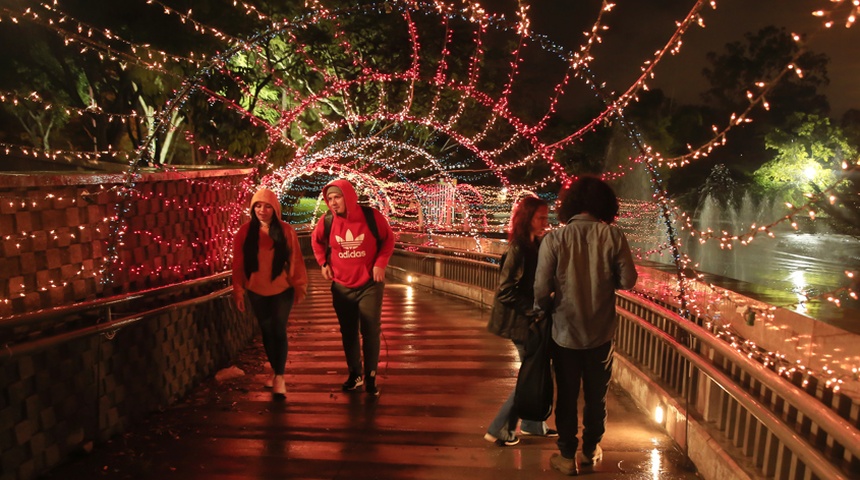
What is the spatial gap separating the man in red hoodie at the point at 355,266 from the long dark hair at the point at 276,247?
0.36 m

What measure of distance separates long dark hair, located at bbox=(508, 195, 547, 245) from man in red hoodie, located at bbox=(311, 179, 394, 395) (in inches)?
57.9

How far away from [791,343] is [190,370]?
4665 millimetres

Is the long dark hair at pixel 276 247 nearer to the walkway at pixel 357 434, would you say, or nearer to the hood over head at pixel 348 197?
the hood over head at pixel 348 197

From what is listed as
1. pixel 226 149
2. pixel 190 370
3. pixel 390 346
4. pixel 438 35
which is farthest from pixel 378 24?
pixel 190 370

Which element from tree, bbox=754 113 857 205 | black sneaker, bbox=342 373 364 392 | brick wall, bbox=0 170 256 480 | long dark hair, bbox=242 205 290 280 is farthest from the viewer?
tree, bbox=754 113 857 205

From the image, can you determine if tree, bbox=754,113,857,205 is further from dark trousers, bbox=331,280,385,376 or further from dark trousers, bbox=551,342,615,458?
dark trousers, bbox=551,342,615,458

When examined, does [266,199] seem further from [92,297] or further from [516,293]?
[516,293]

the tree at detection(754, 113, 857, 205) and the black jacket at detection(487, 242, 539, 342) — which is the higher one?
the tree at detection(754, 113, 857, 205)

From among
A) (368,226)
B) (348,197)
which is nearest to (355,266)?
(368,226)

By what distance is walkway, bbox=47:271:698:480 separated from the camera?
13.2 feet

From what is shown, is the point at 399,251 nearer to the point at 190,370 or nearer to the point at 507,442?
the point at 190,370

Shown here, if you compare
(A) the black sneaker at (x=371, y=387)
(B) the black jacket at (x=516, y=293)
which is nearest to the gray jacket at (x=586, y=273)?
(B) the black jacket at (x=516, y=293)

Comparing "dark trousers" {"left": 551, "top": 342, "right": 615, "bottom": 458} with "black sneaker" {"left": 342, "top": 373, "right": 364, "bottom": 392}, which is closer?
"dark trousers" {"left": 551, "top": 342, "right": 615, "bottom": 458}

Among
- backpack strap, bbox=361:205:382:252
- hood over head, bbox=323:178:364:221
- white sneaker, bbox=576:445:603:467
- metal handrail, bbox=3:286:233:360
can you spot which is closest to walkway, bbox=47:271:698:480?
white sneaker, bbox=576:445:603:467
